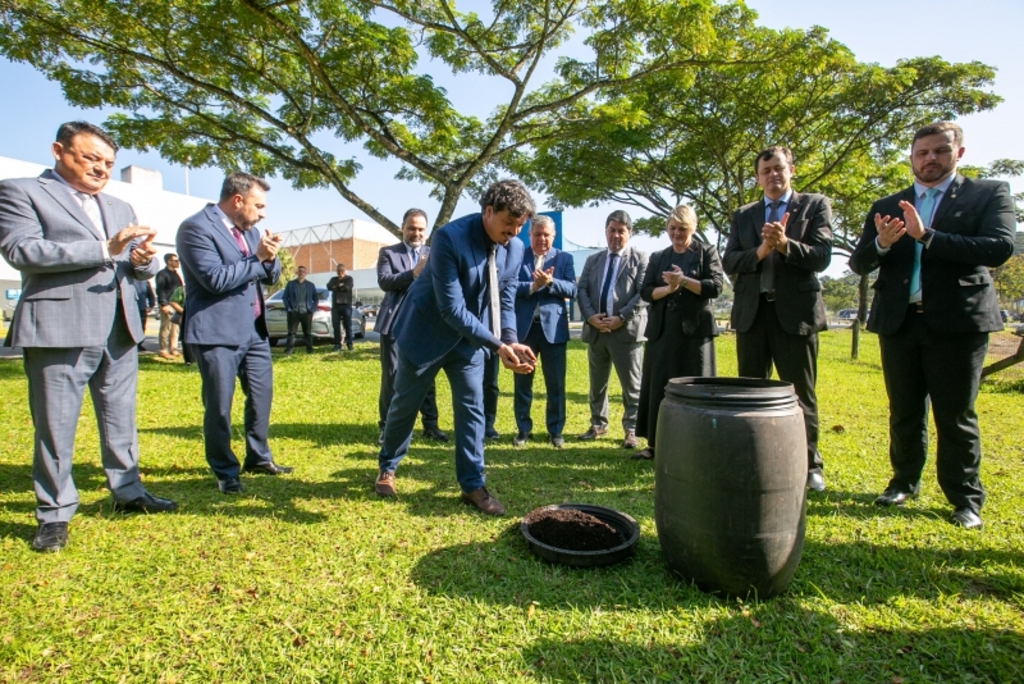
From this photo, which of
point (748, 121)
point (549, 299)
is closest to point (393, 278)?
point (549, 299)

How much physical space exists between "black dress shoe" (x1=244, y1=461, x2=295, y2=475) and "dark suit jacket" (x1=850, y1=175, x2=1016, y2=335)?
4.28 meters

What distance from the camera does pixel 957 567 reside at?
2713 mm

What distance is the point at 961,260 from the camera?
3.12 metres

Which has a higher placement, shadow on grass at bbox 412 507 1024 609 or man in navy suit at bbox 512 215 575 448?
man in navy suit at bbox 512 215 575 448

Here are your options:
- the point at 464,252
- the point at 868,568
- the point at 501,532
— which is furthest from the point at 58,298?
the point at 868,568

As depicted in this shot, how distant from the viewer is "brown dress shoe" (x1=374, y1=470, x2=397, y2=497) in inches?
146

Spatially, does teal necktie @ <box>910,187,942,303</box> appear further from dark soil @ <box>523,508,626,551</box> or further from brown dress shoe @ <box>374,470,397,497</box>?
brown dress shoe @ <box>374,470,397,497</box>

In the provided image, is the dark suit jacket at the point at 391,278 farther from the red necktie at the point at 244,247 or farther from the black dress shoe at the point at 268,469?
the black dress shoe at the point at 268,469

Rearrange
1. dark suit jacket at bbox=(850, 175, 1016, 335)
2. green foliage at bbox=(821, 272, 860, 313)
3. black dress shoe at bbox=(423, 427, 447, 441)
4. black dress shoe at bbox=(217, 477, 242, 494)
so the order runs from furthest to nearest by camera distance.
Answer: green foliage at bbox=(821, 272, 860, 313) < black dress shoe at bbox=(423, 427, 447, 441) < black dress shoe at bbox=(217, 477, 242, 494) < dark suit jacket at bbox=(850, 175, 1016, 335)

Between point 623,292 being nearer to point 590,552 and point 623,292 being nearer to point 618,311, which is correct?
point 618,311

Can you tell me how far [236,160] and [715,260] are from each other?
12315 millimetres

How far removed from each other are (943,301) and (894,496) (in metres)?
1.27

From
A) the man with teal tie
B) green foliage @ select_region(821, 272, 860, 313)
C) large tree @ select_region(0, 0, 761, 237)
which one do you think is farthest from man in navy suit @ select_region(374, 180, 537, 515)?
green foliage @ select_region(821, 272, 860, 313)

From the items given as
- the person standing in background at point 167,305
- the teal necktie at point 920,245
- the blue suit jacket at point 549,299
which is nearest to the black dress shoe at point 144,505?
the blue suit jacket at point 549,299
